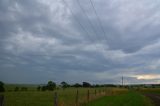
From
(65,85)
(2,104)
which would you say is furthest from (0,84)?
(2,104)

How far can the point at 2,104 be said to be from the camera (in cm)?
865

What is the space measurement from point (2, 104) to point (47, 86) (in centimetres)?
10681

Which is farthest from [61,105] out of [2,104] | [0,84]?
[0,84]

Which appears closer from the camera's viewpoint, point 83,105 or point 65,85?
point 83,105

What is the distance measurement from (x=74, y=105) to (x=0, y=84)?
7703 centimetres

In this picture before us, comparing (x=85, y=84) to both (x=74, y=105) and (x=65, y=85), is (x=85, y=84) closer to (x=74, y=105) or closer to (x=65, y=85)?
(x=65, y=85)

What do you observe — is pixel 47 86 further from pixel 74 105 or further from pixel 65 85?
pixel 74 105

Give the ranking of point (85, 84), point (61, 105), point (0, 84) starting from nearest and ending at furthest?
point (61, 105)
point (0, 84)
point (85, 84)

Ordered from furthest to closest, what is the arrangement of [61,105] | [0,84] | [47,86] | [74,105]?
1. [47,86]
2. [0,84]
3. [74,105]
4. [61,105]

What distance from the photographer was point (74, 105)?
2022 cm

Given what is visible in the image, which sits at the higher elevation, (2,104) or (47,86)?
(47,86)

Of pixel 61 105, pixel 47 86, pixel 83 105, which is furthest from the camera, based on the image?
pixel 47 86

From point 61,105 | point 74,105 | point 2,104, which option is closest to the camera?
point 2,104

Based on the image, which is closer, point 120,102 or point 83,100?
point 83,100
